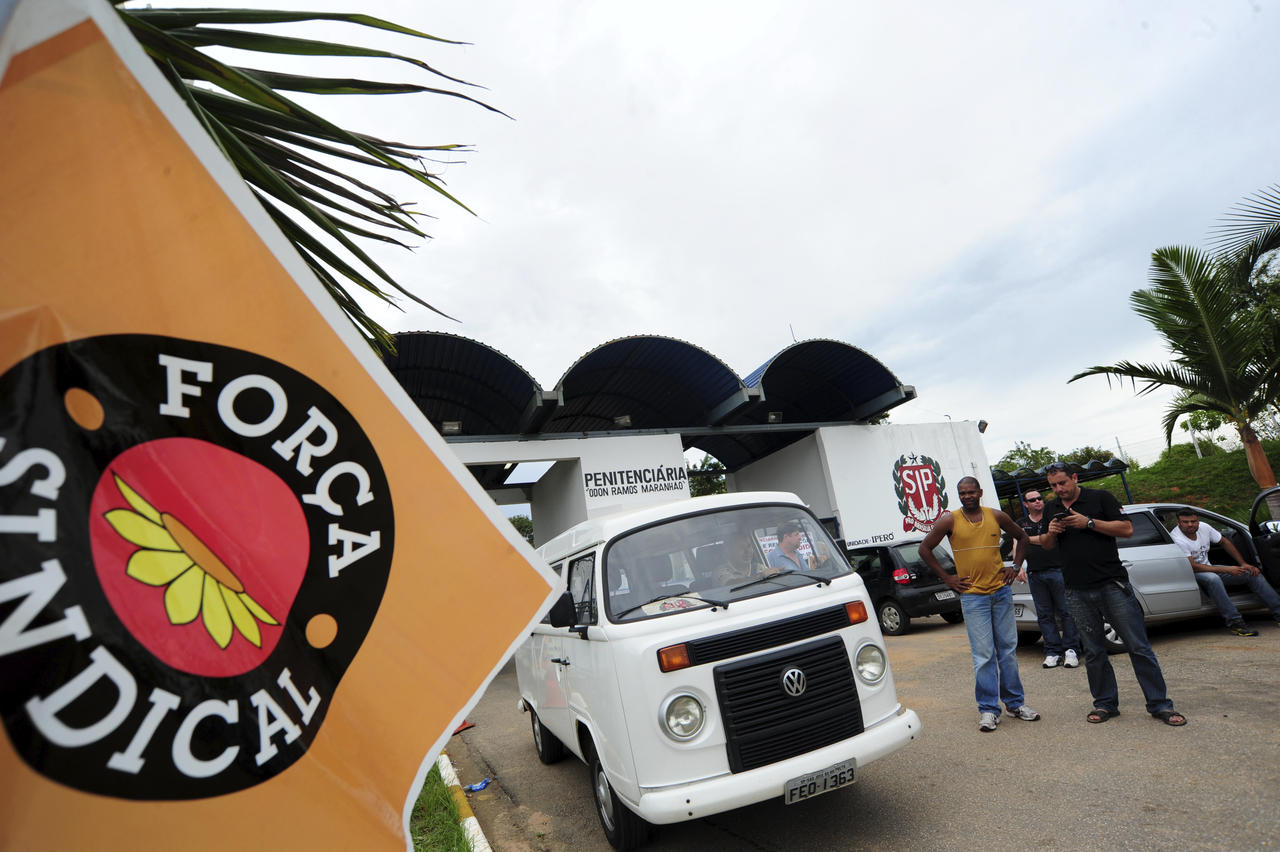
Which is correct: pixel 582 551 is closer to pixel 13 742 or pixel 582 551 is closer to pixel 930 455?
pixel 13 742

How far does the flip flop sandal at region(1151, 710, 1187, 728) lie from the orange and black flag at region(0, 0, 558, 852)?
532 cm

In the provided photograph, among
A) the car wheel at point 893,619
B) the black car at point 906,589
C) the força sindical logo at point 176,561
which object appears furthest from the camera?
the car wheel at point 893,619

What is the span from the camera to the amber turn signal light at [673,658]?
3645 mm

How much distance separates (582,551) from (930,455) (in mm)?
16536

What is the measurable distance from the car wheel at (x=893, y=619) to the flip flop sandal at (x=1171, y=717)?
6.57m

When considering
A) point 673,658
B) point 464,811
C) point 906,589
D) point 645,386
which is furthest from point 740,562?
point 645,386

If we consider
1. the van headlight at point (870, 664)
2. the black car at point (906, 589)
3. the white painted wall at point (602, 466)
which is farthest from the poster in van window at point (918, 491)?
the van headlight at point (870, 664)

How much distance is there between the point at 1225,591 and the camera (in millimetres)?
7281

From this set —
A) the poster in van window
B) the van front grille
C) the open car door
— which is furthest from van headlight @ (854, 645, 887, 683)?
the poster in van window

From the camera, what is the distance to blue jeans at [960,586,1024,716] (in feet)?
17.6

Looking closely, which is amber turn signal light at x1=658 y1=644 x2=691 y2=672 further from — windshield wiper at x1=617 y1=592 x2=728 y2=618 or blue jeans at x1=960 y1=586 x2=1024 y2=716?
blue jeans at x1=960 y1=586 x2=1024 y2=716

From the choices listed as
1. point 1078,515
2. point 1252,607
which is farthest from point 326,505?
point 1252,607

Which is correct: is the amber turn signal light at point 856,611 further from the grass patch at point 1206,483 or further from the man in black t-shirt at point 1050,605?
the grass patch at point 1206,483

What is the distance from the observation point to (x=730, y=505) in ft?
15.0
